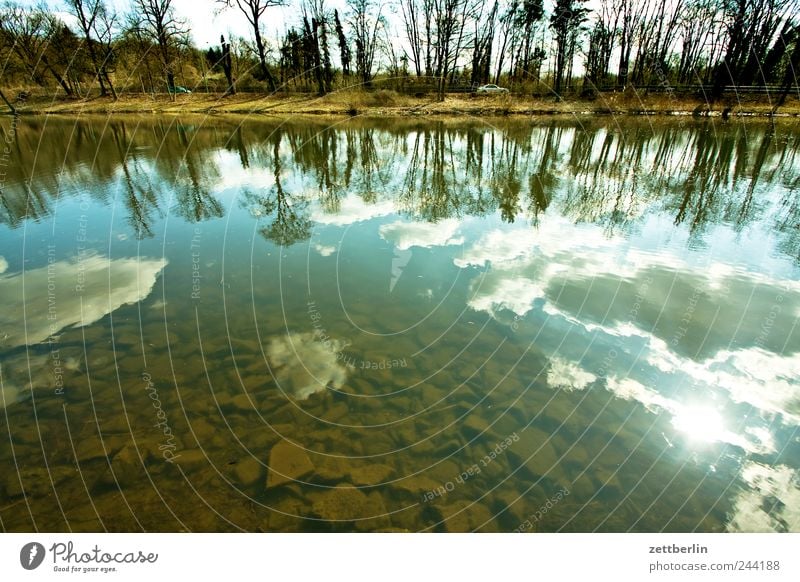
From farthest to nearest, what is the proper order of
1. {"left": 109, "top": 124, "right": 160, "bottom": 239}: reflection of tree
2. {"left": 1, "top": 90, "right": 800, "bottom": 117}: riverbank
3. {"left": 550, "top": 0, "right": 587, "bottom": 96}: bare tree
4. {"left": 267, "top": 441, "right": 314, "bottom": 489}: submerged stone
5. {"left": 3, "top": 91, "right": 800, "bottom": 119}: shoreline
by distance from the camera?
{"left": 550, "top": 0, "right": 587, "bottom": 96}: bare tree
{"left": 1, "top": 90, "right": 800, "bottom": 117}: riverbank
{"left": 3, "top": 91, "right": 800, "bottom": 119}: shoreline
{"left": 109, "top": 124, "right": 160, "bottom": 239}: reflection of tree
{"left": 267, "top": 441, "right": 314, "bottom": 489}: submerged stone

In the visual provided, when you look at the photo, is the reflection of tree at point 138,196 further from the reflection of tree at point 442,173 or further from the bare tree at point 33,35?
the bare tree at point 33,35

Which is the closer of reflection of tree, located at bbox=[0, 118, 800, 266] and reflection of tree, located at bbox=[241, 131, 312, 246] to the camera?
reflection of tree, located at bbox=[241, 131, 312, 246]

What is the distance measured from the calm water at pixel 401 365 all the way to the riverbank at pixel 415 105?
35908mm

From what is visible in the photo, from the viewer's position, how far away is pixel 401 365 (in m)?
6.18

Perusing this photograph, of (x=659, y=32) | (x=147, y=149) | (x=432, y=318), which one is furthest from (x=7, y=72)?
(x=659, y=32)

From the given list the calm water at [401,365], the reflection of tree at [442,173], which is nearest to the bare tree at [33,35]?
the reflection of tree at [442,173]

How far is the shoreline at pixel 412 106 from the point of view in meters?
43.4

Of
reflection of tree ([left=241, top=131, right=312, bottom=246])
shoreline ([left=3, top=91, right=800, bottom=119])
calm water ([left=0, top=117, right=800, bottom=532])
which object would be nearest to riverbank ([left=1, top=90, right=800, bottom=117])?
shoreline ([left=3, top=91, right=800, bottom=119])

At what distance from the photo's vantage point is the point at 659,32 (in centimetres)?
5800

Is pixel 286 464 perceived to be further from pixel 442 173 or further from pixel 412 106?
pixel 412 106

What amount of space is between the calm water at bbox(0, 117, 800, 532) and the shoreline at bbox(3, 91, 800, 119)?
35575mm

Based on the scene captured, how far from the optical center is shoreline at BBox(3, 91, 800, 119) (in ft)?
142

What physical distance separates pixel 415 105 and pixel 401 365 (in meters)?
47.9

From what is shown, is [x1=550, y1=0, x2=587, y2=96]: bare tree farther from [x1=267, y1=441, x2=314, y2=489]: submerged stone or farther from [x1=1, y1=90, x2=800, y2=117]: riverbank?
[x1=267, y1=441, x2=314, y2=489]: submerged stone
